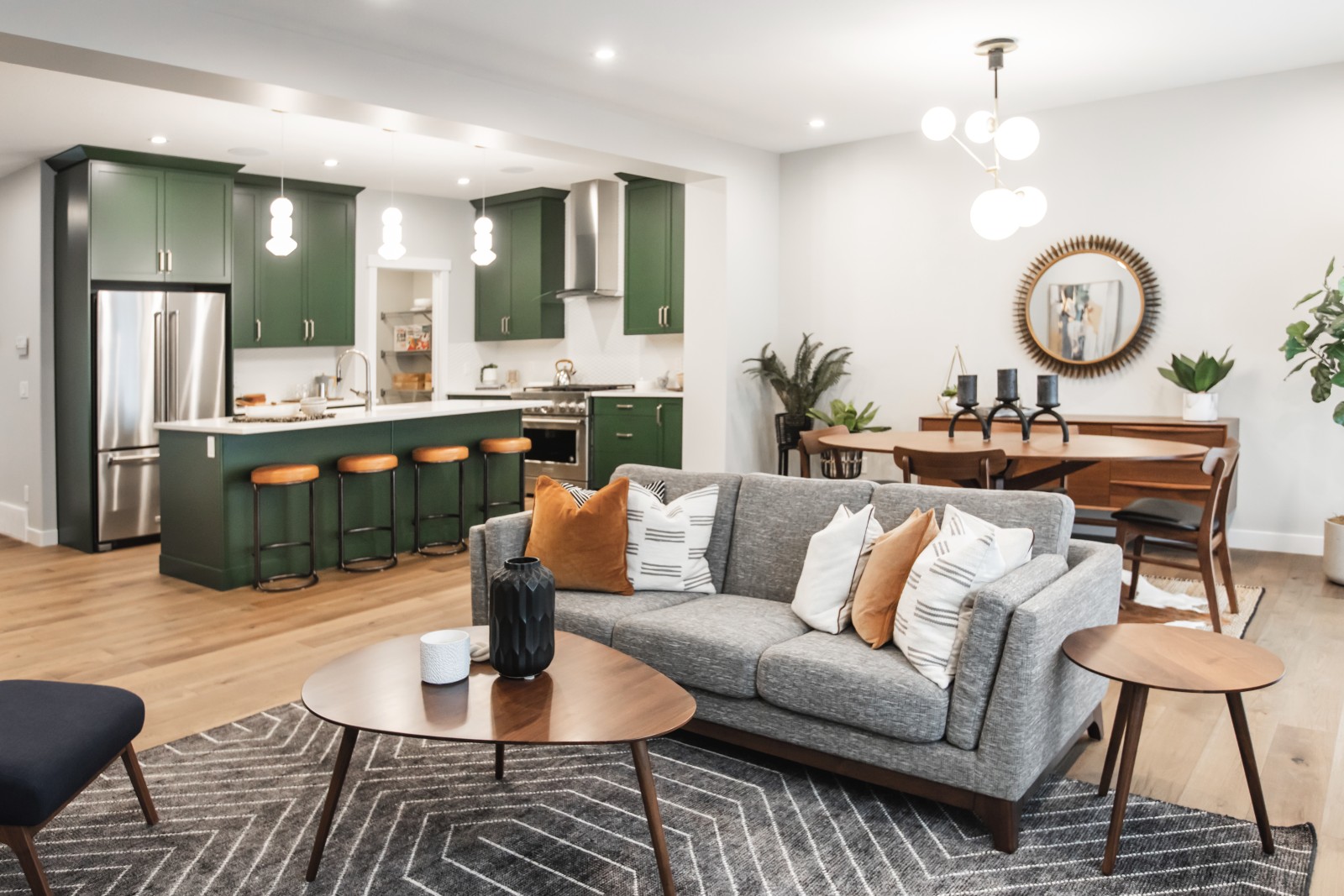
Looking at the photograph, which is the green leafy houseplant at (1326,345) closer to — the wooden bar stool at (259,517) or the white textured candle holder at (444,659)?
the white textured candle holder at (444,659)

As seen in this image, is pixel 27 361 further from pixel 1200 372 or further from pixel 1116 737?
pixel 1200 372

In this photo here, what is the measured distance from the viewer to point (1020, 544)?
2.72 m

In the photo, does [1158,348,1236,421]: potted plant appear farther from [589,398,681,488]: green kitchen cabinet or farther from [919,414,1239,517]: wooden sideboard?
[589,398,681,488]: green kitchen cabinet

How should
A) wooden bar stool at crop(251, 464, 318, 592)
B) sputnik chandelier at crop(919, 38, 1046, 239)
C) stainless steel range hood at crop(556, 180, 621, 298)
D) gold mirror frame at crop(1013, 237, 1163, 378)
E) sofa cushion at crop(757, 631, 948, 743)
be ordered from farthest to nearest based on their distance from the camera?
stainless steel range hood at crop(556, 180, 621, 298)
gold mirror frame at crop(1013, 237, 1163, 378)
wooden bar stool at crop(251, 464, 318, 592)
sputnik chandelier at crop(919, 38, 1046, 239)
sofa cushion at crop(757, 631, 948, 743)

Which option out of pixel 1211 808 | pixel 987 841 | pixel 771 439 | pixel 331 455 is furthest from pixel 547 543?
pixel 771 439

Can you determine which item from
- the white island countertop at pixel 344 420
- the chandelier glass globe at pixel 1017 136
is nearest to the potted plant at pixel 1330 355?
the chandelier glass globe at pixel 1017 136

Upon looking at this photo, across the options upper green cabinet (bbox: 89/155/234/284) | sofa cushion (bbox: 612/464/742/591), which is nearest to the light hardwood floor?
sofa cushion (bbox: 612/464/742/591)

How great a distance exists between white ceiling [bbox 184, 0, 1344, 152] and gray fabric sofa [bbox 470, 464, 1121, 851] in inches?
88.5

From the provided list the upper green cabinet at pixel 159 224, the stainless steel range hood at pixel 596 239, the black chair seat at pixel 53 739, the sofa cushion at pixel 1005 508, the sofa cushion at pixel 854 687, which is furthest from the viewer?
the stainless steel range hood at pixel 596 239

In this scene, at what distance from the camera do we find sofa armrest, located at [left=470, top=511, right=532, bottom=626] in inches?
134

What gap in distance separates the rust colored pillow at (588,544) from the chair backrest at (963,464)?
1.45 m

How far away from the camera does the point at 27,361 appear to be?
22.2 feet

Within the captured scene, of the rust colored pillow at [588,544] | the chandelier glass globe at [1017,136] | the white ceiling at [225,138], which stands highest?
the white ceiling at [225,138]

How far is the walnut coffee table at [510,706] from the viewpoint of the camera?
2006mm
